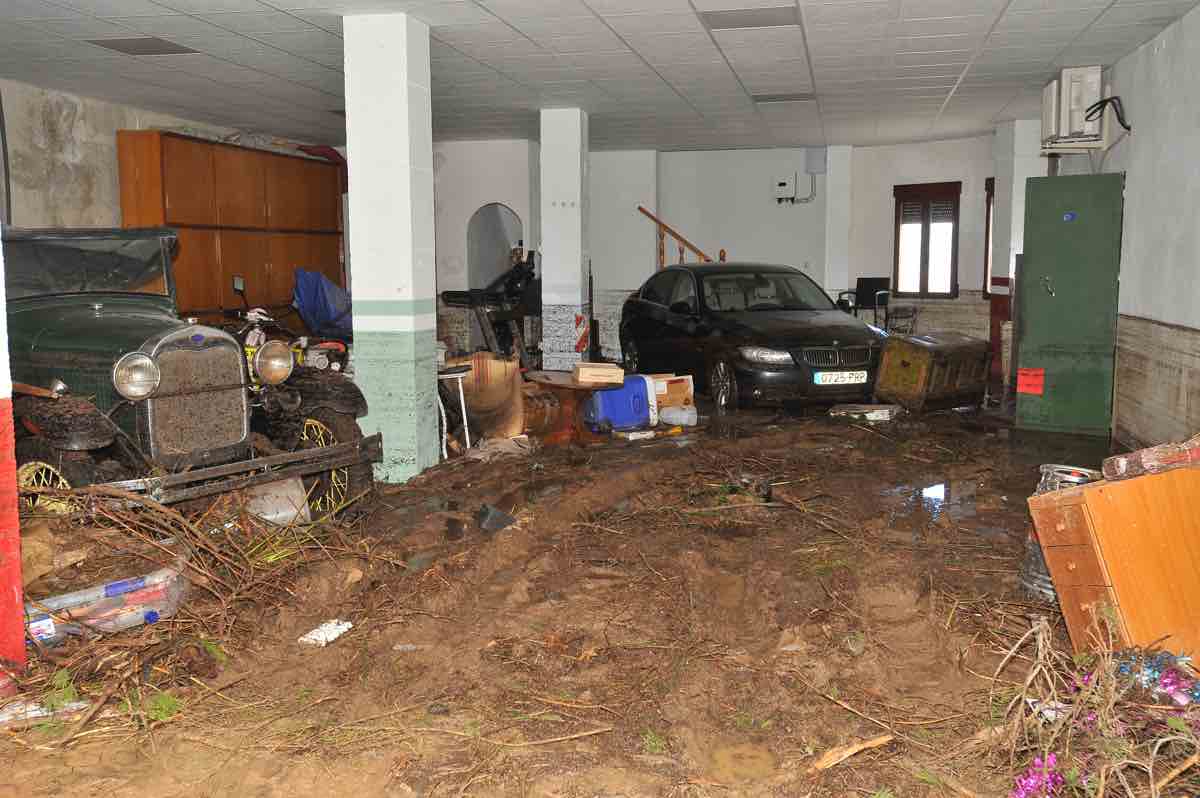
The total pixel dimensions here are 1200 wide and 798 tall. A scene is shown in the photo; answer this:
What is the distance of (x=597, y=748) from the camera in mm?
3283

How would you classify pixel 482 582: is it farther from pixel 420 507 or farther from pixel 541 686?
pixel 420 507

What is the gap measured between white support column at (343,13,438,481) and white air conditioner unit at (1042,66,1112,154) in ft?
19.2

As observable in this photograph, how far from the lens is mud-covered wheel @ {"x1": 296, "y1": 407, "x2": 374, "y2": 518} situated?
6340 mm

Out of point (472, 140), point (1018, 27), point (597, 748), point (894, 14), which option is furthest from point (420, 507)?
point (472, 140)

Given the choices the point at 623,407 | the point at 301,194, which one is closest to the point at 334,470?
the point at 623,407

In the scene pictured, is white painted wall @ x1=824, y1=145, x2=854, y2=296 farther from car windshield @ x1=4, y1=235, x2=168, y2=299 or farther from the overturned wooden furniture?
the overturned wooden furniture

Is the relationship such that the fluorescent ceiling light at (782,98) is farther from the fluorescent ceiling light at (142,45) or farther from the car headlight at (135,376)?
the car headlight at (135,376)

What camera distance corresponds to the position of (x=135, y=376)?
518cm

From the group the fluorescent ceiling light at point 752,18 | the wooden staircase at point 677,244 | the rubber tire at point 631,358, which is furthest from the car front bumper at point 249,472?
the wooden staircase at point 677,244

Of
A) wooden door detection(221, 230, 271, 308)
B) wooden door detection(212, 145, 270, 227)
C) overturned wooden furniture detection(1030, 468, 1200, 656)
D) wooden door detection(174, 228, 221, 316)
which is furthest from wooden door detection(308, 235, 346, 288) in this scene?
overturned wooden furniture detection(1030, 468, 1200, 656)

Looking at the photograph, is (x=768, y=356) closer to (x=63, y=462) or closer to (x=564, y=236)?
(x=564, y=236)

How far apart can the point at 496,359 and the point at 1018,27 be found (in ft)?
16.3

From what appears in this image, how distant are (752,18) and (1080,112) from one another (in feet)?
11.9

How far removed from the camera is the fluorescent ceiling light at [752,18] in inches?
292
